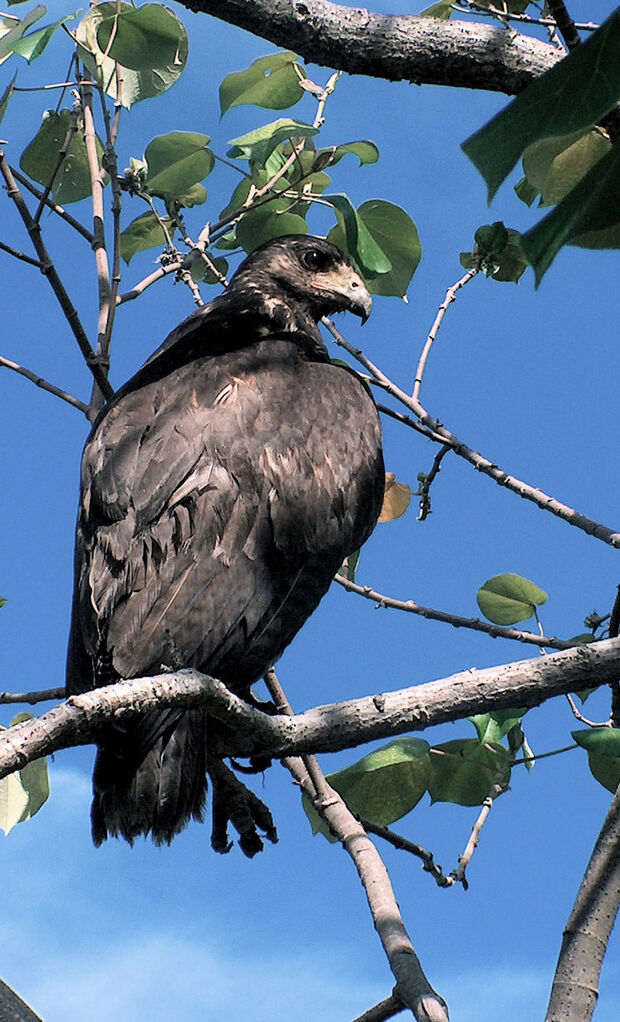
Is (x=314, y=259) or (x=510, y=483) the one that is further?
(x=314, y=259)

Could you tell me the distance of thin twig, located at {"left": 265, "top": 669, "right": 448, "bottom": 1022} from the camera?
253 centimetres

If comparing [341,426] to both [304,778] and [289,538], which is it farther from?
[304,778]

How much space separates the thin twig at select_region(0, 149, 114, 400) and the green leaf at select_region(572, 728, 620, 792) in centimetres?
187

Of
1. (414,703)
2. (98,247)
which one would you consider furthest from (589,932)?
(98,247)

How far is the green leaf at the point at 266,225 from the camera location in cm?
371

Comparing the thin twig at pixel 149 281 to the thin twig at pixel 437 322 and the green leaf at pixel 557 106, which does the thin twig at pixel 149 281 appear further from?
the green leaf at pixel 557 106

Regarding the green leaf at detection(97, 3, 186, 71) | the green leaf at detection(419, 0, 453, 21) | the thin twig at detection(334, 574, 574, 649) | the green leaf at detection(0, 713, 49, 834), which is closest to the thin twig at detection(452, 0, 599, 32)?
the green leaf at detection(419, 0, 453, 21)

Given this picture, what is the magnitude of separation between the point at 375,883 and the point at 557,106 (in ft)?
7.61

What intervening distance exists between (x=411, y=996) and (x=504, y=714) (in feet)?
2.64

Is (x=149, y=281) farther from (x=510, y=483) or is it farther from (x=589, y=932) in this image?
(x=589, y=932)

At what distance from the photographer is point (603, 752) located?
108 inches

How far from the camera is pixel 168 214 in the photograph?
3.95 metres

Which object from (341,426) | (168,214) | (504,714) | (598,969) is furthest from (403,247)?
(598,969)

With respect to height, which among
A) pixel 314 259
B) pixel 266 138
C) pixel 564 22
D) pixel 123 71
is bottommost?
pixel 564 22
